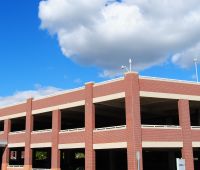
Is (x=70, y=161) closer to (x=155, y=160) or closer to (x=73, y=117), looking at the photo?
(x=73, y=117)

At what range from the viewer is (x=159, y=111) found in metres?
42.3

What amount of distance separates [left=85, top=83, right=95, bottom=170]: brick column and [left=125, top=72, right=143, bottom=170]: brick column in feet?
15.3

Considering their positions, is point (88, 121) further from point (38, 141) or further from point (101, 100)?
point (38, 141)

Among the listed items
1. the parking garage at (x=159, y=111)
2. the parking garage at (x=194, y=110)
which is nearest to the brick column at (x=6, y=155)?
Answer: the parking garage at (x=159, y=111)

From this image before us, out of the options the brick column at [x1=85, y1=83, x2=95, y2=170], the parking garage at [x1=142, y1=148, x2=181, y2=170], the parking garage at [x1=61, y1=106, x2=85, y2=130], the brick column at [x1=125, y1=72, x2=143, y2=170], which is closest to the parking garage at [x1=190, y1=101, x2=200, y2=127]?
the parking garage at [x1=142, y1=148, x2=181, y2=170]

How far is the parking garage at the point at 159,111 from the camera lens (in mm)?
36531

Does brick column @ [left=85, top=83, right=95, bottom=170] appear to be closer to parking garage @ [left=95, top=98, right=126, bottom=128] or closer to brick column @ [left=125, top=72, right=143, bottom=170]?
parking garage @ [left=95, top=98, right=126, bottom=128]

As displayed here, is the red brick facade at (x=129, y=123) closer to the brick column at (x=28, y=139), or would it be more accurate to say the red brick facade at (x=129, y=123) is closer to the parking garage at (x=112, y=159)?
the brick column at (x=28, y=139)

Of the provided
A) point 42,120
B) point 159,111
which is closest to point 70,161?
point 42,120

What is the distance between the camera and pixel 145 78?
110 ft

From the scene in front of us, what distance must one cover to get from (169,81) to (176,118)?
1071cm

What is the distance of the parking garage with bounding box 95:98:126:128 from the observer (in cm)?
3761

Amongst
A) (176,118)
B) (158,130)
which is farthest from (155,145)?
(176,118)

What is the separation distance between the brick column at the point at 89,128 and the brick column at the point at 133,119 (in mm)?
4678
